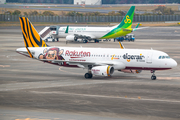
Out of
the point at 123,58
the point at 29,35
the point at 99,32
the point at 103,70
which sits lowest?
the point at 103,70

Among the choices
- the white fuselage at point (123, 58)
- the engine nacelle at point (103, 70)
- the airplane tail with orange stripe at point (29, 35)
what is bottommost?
the engine nacelle at point (103, 70)

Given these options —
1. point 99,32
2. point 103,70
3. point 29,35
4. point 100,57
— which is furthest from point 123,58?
point 99,32

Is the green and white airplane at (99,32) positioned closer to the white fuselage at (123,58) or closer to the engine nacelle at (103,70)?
the white fuselage at (123,58)

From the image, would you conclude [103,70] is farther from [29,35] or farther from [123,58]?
[29,35]

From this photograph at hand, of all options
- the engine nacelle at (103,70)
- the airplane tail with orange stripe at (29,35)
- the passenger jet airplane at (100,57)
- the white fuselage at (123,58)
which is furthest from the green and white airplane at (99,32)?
the engine nacelle at (103,70)

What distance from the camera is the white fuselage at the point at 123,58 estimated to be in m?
41.7

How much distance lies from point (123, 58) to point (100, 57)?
330 centimetres

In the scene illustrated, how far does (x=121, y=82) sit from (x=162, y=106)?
40.6 ft

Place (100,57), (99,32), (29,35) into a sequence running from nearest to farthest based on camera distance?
(100,57), (29,35), (99,32)

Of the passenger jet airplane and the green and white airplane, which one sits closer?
the passenger jet airplane

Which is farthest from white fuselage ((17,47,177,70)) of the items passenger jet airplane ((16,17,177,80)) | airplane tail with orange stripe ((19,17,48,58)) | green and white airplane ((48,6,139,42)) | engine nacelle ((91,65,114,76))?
green and white airplane ((48,6,139,42))

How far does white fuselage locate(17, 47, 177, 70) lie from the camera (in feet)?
137

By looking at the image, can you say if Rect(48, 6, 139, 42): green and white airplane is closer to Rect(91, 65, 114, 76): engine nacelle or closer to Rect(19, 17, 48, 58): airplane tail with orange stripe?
Rect(19, 17, 48, 58): airplane tail with orange stripe

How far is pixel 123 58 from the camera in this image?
1690 inches
